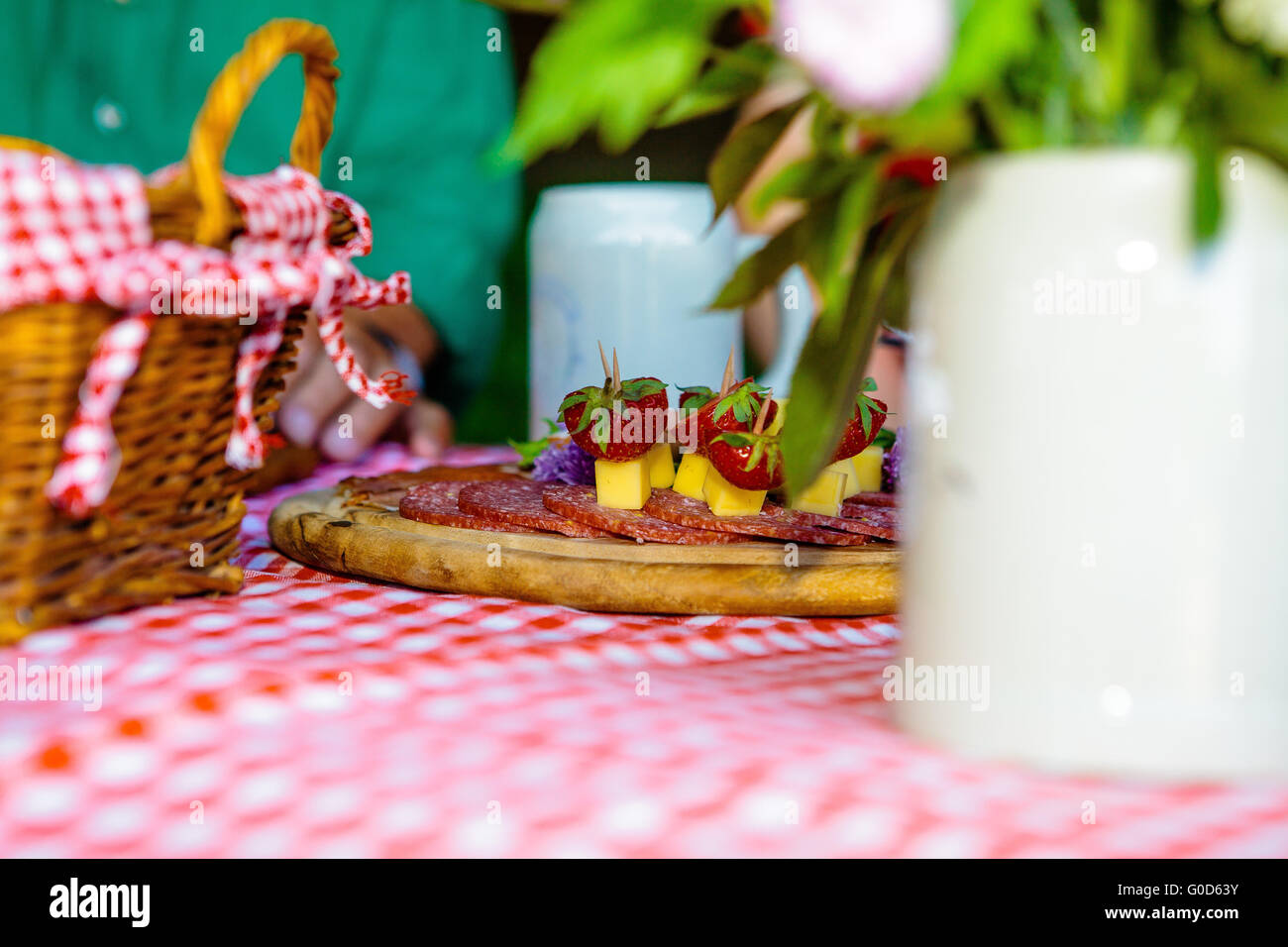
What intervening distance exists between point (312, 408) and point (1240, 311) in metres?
0.98

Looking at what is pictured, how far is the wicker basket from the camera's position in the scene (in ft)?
1.61

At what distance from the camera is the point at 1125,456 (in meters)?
0.36

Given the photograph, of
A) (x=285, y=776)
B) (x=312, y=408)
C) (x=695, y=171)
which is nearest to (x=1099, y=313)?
(x=285, y=776)

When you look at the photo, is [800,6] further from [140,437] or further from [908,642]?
[140,437]

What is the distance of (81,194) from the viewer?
0.47m

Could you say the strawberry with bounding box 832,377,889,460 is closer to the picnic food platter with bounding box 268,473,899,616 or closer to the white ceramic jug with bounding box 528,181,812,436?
the picnic food platter with bounding box 268,473,899,616

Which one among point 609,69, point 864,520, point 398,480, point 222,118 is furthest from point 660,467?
point 609,69

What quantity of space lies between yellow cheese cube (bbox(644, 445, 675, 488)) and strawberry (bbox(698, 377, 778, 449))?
2.4 inches

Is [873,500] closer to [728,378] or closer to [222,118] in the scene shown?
[728,378]

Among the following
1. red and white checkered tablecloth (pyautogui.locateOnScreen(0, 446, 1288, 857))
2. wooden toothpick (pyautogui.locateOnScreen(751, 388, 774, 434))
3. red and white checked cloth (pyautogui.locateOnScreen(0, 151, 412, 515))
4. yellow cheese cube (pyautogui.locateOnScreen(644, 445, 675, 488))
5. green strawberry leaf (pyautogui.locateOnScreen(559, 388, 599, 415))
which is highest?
red and white checked cloth (pyautogui.locateOnScreen(0, 151, 412, 515))

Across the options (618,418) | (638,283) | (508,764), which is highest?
(638,283)

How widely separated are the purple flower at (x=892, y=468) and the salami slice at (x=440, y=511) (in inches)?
11.5

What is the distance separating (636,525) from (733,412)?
9cm

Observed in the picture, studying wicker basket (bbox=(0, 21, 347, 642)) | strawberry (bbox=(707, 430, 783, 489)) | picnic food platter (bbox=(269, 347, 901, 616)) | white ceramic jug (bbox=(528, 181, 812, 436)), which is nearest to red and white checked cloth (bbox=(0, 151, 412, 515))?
wicker basket (bbox=(0, 21, 347, 642))
